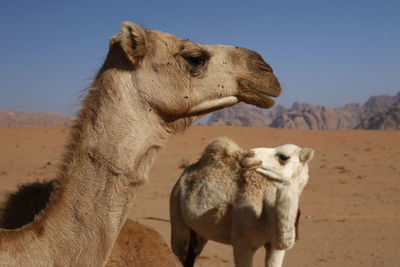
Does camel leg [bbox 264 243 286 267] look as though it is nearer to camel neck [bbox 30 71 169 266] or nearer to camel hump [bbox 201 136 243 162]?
camel hump [bbox 201 136 243 162]

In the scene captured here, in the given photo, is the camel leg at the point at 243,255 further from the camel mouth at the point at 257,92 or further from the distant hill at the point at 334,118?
the distant hill at the point at 334,118

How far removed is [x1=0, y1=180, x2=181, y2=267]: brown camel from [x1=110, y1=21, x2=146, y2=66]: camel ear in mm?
1246

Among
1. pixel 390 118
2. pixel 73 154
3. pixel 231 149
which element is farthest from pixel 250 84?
pixel 390 118

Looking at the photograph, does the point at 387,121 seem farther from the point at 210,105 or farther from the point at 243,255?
the point at 210,105

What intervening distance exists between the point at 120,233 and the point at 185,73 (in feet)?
4.96

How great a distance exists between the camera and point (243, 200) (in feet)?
17.3

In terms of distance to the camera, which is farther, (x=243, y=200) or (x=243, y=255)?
(x=243, y=200)

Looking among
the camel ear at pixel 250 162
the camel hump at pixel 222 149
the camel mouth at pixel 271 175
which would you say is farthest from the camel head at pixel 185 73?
the camel hump at pixel 222 149

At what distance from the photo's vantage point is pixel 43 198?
9.98ft

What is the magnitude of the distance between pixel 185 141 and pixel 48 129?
11501mm

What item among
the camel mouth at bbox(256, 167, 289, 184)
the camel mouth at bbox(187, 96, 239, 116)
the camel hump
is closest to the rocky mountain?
the camel hump

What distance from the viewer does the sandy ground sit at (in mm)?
8086

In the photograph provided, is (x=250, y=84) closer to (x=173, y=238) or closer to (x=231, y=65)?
(x=231, y=65)

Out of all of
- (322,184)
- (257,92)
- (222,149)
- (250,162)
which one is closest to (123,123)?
(257,92)
